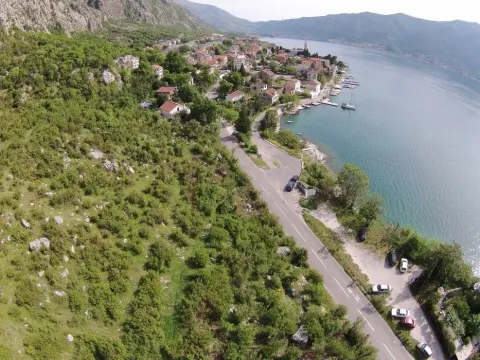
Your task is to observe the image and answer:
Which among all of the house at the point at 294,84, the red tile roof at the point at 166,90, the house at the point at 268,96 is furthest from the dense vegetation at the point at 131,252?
the house at the point at 294,84

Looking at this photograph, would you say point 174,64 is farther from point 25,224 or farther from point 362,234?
point 362,234

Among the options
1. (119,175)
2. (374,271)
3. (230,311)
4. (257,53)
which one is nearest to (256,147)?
(119,175)

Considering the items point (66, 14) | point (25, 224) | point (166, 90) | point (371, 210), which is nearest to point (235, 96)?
point (166, 90)

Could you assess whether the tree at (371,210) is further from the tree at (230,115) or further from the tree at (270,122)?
the tree at (230,115)

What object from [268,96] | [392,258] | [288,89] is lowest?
[392,258]

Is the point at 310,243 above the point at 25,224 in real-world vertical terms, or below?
A: below

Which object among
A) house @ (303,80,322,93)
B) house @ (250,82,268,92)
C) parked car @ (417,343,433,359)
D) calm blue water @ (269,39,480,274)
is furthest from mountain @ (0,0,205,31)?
parked car @ (417,343,433,359)

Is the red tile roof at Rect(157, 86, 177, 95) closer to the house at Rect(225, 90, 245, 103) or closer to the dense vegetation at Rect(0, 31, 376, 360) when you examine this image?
the house at Rect(225, 90, 245, 103)
